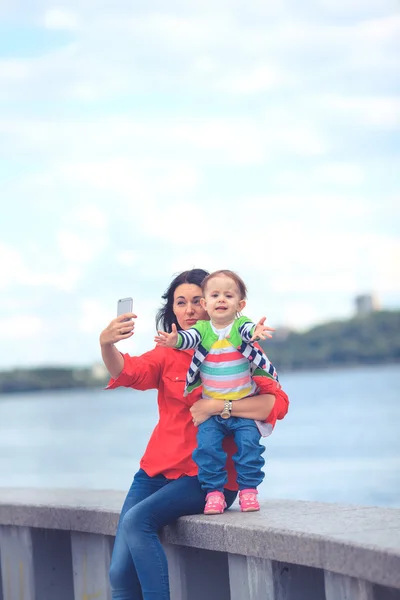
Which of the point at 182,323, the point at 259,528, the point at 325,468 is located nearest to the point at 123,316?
the point at 182,323

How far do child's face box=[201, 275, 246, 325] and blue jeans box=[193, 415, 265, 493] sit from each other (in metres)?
0.46

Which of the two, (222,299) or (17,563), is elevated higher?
(222,299)

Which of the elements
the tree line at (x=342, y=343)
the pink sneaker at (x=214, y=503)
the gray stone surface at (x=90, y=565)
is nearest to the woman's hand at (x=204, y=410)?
the pink sneaker at (x=214, y=503)

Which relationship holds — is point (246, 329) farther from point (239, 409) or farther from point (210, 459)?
point (210, 459)

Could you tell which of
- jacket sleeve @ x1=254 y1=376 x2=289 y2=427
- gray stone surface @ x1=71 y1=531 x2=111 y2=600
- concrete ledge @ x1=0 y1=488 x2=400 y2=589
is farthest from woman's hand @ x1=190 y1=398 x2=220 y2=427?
gray stone surface @ x1=71 y1=531 x2=111 y2=600

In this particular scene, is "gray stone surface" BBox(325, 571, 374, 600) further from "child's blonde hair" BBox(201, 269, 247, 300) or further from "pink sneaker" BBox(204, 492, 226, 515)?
"child's blonde hair" BBox(201, 269, 247, 300)

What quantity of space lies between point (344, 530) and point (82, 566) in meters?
1.90

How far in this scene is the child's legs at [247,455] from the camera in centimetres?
→ 472

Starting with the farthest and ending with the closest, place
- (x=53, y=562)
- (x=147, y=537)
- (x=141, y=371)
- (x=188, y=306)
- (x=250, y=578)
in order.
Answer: (x=53, y=562) < (x=188, y=306) < (x=141, y=371) < (x=147, y=537) < (x=250, y=578)

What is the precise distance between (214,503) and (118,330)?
88 centimetres

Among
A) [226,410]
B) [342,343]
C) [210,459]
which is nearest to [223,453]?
[210,459]

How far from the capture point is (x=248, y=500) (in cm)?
463

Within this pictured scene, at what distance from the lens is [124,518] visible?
458 cm

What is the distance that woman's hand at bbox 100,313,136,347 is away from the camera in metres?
4.73
